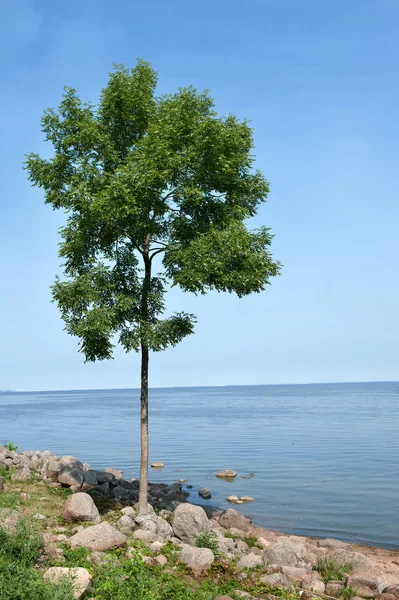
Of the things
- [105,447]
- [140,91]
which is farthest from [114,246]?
[105,447]

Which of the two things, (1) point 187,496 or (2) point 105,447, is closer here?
(1) point 187,496

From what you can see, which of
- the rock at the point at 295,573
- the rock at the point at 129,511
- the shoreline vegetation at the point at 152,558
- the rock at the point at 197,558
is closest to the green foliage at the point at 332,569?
the shoreline vegetation at the point at 152,558

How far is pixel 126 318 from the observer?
760 inches

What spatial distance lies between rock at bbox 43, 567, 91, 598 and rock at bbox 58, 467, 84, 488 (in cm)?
1169

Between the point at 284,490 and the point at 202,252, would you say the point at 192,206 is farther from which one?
the point at 284,490

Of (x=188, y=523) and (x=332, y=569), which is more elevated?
(x=188, y=523)

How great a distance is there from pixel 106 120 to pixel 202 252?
6567mm

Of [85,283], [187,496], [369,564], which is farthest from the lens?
[187,496]

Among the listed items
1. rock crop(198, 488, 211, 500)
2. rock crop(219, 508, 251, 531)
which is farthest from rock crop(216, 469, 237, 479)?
rock crop(219, 508, 251, 531)

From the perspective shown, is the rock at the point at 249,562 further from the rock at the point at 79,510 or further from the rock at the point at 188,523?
the rock at the point at 79,510

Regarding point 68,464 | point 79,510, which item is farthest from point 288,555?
point 68,464

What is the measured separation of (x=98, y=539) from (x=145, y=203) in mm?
10810

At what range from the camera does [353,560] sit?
17.2 meters

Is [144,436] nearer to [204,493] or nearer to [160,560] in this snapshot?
[160,560]
